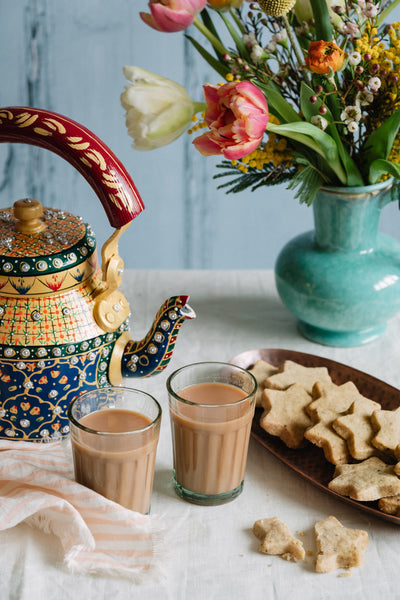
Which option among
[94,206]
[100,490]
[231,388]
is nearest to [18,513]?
[100,490]

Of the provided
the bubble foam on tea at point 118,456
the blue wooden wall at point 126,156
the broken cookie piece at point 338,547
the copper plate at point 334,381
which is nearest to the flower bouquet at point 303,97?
the copper plate at point 334,381

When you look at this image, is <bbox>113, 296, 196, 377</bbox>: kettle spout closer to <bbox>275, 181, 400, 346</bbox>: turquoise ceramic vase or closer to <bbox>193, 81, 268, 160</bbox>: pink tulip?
<bbox>193, 81, 268, 160</bbox>: pink tulip

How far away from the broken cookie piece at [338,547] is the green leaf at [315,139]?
51 centimetres

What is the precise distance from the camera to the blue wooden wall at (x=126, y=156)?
6.91 ft

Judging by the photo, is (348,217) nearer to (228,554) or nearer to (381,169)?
(381,169)

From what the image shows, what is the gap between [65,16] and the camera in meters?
2.10

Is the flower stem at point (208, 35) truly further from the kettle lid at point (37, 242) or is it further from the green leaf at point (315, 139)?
the kettle lid at point (37, 242)

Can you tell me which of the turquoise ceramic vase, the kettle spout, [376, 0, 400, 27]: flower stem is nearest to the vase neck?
the turquoise ceramic vase

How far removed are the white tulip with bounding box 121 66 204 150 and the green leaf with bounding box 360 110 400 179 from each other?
0.28 meters

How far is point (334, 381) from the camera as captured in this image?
100 cm

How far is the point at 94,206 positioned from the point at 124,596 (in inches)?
71.4

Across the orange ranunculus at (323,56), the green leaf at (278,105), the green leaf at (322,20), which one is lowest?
the green leaf at (278,105)

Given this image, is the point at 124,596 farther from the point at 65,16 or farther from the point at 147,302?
the point at 65,16

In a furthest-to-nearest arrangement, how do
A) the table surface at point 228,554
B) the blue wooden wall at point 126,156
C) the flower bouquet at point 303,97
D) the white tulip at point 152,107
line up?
1. the blue wooden wall at point 126,156
2. the white tulip at point 152,107
3. the flower bouquet at point 303,97
4. the table surface at point 228,554
